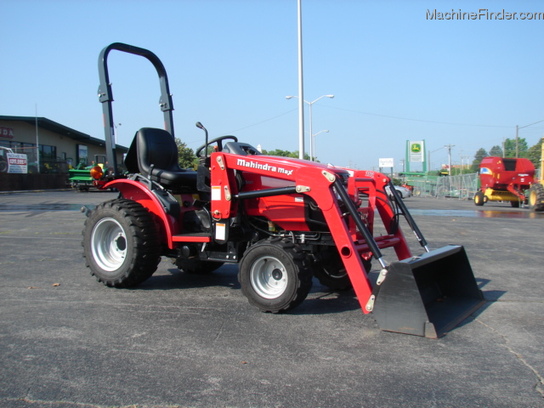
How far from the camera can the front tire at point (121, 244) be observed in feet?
18.2

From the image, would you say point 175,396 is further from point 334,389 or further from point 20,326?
point 20,326

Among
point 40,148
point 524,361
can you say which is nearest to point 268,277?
point 524,361

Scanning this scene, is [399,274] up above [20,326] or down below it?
above

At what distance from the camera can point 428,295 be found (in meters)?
4.86

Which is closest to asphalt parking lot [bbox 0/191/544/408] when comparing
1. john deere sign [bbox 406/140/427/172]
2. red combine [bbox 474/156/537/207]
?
red combine [bbox 474/156/537/207]

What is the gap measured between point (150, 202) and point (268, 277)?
6.16 feet

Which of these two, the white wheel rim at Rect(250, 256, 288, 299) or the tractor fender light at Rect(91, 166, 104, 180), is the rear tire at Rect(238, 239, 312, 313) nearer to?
the white wheel rim at Rect(250, 256, 288, 299)

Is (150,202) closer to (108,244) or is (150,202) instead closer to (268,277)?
(108,244)

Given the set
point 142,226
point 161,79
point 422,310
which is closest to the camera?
point 422,310

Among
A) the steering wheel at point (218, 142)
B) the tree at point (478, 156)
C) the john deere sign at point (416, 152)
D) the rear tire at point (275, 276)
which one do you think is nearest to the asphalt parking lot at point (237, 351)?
the rear tire at point (275, 276)

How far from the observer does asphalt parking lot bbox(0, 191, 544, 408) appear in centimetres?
307

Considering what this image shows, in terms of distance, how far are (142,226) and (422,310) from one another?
9.93ft

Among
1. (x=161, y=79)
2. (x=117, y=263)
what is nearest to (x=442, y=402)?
(x=117, y=263)

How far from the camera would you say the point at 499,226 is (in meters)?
13.5
